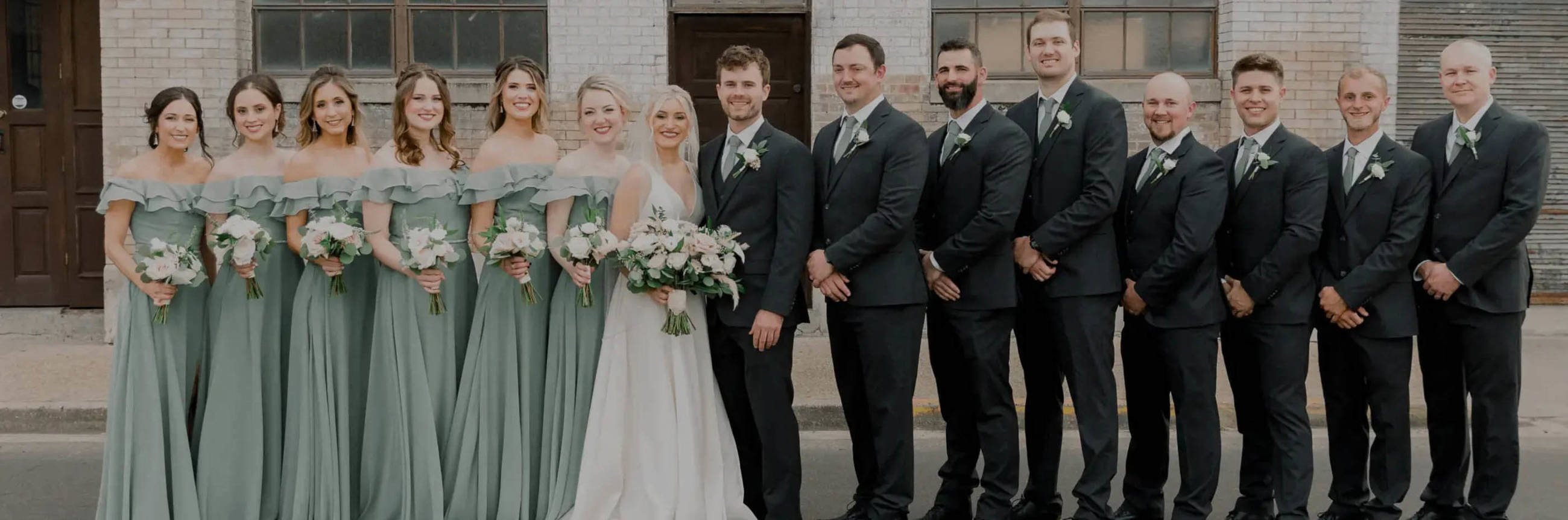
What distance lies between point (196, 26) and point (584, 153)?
248 inches

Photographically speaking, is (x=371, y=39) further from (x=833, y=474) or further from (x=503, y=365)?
(x=503, y=365)

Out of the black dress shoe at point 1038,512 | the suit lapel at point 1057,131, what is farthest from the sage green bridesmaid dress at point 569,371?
the black dress shoe at point 1038,512

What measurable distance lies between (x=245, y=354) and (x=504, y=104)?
1.54 m

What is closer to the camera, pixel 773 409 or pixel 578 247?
pixel 578 247

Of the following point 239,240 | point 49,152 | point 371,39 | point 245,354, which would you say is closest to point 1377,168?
point 239,240

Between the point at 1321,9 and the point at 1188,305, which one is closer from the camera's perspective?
the point at 1188,305

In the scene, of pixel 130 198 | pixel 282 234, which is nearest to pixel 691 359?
pixel 282 234

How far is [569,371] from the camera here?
5934 mm

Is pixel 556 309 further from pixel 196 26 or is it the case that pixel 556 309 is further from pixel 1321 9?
pixel 1321 9

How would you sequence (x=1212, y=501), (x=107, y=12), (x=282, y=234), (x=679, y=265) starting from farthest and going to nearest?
(x=107, y=12)
(x=1212, y=501)
(x=282, y=234)
(x=679, y=265)

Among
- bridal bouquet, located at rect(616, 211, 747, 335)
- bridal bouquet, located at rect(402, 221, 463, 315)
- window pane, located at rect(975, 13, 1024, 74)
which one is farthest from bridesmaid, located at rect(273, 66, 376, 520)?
window pane, located at rect(975, 13, 1024, 74)

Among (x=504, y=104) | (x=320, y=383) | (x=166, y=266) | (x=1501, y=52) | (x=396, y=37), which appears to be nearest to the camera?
(x=166, y=266)

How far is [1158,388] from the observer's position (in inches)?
247

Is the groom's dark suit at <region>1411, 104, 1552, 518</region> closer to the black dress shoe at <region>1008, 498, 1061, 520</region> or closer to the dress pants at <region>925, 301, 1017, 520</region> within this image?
the black dress shoe at <region>1008, 498, 1061, 520</region>
